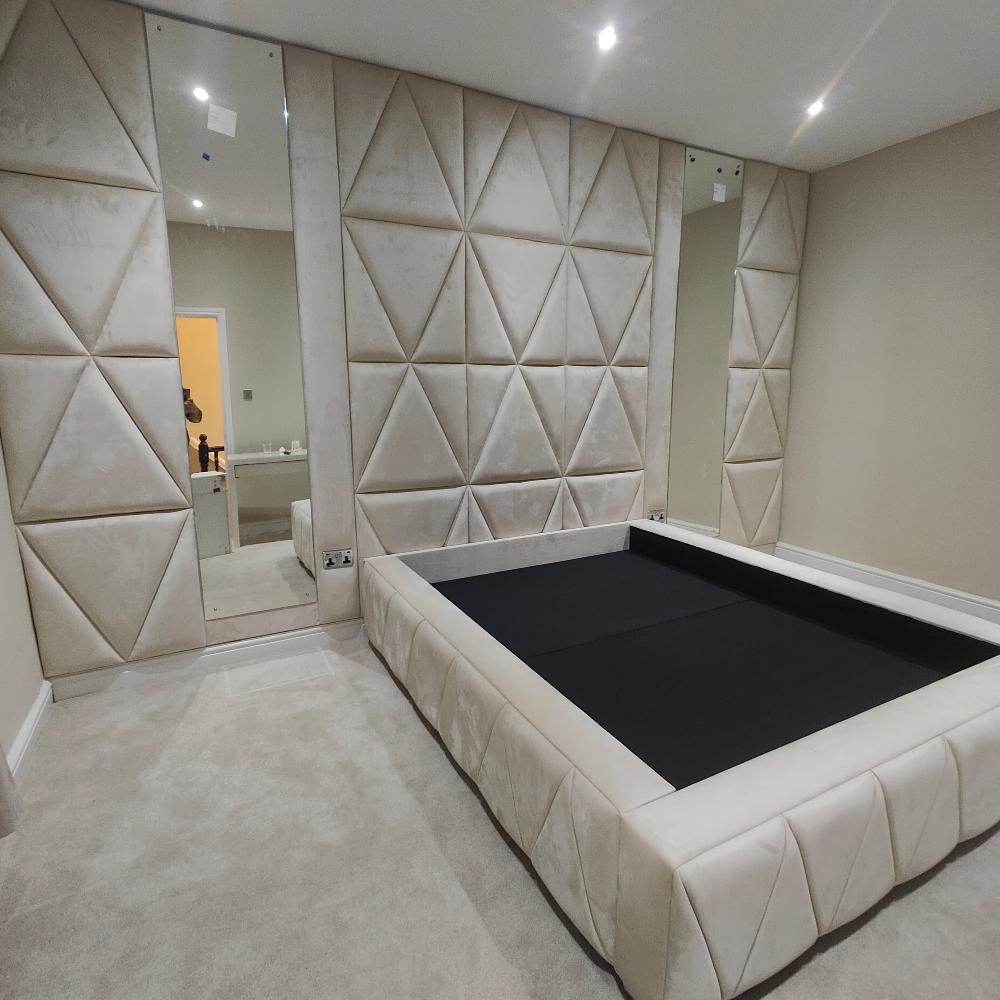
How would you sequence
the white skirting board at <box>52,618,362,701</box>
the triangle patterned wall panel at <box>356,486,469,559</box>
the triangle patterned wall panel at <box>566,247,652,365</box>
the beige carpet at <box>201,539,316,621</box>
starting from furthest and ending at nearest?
the triangle patterned wall panel at <box>566,247,652,365</box>, the triangle patterned wall panel at <box>356,486,469,559</box>, the beige carpet at <box>201,539,316,621</box>, the white skirting board at <box>52,618,362,701</box>

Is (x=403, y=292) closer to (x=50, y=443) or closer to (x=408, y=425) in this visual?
(x=408, y=425)

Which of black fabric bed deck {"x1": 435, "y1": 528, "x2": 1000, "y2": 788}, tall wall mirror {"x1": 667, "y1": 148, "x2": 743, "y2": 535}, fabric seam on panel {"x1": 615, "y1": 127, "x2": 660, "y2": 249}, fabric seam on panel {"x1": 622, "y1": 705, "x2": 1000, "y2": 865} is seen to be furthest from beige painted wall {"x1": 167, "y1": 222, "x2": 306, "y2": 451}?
tall wall mirror {"x1": 667, "y1": 148, "x2": 743, "y2": 535}

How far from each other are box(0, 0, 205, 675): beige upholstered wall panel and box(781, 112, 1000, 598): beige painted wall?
12.7 ft

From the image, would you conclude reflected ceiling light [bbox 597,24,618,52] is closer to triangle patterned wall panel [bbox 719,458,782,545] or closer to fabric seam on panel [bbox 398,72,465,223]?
fabric seam on panel [bbox 398,72,465,223]

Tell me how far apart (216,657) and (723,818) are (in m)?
2.36

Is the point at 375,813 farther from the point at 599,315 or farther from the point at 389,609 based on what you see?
the point at 599,315

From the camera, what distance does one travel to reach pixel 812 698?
1814 millimetres

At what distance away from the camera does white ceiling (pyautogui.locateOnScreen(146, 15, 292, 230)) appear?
7.51ft

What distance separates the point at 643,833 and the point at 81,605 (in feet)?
7.79

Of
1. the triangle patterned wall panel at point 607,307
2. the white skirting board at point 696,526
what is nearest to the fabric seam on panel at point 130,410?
the triangle patterned wall panel at point 607,307

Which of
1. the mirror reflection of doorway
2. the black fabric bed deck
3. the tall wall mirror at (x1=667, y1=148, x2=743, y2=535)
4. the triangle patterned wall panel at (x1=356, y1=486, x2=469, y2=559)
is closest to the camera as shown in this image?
the black fabric bed deck

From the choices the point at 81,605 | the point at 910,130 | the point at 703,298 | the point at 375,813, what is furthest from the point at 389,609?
the point at 910,130

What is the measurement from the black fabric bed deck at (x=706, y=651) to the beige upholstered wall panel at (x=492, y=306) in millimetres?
594

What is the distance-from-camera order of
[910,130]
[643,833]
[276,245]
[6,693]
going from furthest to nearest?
1. [910,130]
2. [276,245]
3. [6,693]
4. [643,833]
